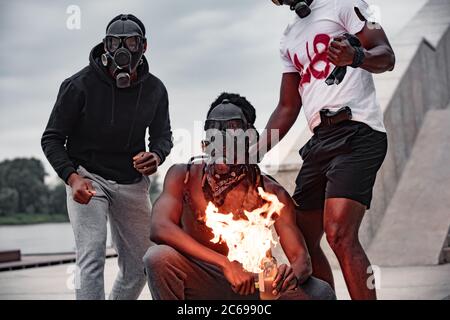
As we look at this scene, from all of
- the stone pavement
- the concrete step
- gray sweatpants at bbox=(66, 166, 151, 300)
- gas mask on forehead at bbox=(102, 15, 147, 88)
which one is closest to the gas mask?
gas mask on forehead at bbox=(102, 15, 147, 88)

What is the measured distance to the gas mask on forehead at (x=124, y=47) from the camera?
5.64 meters

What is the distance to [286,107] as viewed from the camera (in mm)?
5891

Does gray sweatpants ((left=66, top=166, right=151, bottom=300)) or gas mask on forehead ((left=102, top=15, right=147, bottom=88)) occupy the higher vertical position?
gas mask on forehead ((left=102, top=15, right=147, bottom=88))

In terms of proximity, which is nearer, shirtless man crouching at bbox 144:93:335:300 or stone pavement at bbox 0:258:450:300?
shirtless man crouching at bbox 144:93:335:300

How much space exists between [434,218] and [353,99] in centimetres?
491

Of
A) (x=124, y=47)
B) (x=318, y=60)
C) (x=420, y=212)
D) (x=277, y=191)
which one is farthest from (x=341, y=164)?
(x=420, y=212)

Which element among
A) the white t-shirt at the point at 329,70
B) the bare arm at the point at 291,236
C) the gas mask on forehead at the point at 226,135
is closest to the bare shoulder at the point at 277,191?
the bare arm at the point at 291,236

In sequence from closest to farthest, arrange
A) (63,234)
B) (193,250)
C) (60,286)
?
(193,250) < (60,286) < (63,234)

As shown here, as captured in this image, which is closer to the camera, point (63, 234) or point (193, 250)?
point (193, 250)

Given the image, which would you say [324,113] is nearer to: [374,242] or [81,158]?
[81,158]

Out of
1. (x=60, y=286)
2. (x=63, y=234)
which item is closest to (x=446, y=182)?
(x=60, y=286)

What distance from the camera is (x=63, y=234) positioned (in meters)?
17.9

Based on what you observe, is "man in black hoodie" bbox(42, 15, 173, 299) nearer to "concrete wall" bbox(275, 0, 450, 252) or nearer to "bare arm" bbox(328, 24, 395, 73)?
"bare arm" bbox(328, 24, 395, 73)

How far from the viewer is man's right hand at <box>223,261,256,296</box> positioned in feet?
15.9
